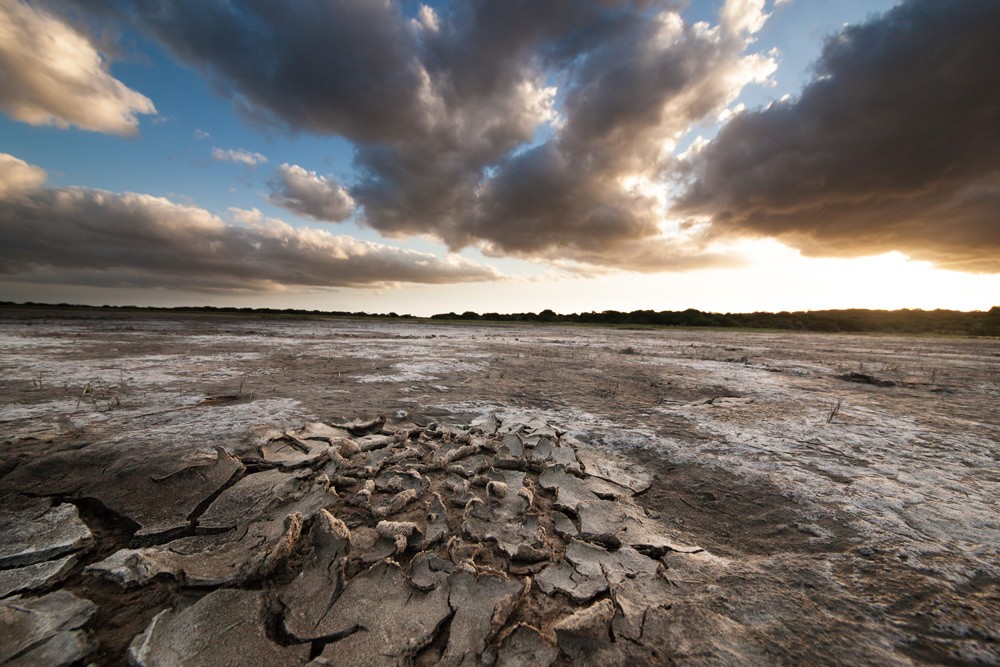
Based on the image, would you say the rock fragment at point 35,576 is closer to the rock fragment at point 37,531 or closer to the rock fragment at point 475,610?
the rock fragment at point 37,531

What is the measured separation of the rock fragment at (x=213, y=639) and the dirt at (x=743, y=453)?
0.36 ft

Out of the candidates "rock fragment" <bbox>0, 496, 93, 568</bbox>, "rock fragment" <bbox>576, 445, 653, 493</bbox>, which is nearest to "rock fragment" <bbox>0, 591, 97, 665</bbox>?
"rock fragment" <bbox>0, 496, 93, 568</bbox>

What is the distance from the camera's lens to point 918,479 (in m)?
2.25

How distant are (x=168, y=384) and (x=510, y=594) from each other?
207 inches

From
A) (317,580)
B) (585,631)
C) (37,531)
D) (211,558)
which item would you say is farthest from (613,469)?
(37,531)

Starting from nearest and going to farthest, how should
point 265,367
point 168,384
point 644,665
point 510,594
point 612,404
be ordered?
point 644,665 < point 510,594 < point 612,404 < point 168,384 < point 265,367

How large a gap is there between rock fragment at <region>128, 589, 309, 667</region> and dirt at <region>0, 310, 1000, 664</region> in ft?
0.36

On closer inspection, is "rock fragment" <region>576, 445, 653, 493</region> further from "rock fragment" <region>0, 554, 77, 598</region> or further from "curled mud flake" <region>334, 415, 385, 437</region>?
"rock fragment" <region>0, 554, 77, 598</region>

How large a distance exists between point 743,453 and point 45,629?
142 inches

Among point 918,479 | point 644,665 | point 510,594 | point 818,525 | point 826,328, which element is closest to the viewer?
point 644,665

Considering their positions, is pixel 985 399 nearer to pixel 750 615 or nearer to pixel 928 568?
pixel 928 568

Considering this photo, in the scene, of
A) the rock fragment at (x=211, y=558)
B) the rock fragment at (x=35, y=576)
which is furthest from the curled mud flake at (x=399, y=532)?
the rock fragment at (x=35, y=576)

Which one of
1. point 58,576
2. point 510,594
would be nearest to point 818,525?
point 510,594

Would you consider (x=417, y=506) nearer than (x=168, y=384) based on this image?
Yes
